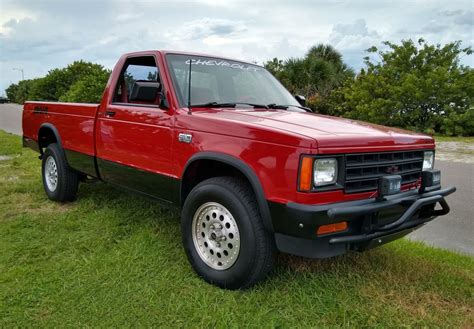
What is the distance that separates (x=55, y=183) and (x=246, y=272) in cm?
366

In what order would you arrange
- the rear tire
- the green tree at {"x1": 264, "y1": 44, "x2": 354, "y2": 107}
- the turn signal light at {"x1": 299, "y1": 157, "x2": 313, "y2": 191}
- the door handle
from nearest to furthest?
the turn signal light at {"x1": 299, "y1": 157, "x2": 313, "y2": 191}
the door handle
the rear tire
the green tree at {"x1": 264, "y1": 44, "x2": 354, "y2": 107}

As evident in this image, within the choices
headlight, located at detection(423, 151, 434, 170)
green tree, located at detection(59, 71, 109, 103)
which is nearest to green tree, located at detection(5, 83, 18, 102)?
green tree, located at detection(59, 71, 109, 103)

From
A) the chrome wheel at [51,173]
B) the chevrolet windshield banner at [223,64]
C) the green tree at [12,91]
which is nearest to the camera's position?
the chevrolet windshield banner at [223,64]

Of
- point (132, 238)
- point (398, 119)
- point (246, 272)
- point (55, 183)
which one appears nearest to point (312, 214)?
point (246, 272)

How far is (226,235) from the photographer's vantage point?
10.8ft

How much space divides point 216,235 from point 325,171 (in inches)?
40.8

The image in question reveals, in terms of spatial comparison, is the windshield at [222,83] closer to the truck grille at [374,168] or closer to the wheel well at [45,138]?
the truck grille at [374,168]

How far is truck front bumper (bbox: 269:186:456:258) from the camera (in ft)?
9.08

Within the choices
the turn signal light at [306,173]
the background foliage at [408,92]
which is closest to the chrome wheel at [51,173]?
the turn signal light at [306,173]

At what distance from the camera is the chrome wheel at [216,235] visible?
326 centimetres

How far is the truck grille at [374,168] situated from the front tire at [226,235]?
707 mm

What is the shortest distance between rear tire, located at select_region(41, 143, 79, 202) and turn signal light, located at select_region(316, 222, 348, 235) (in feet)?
12.6

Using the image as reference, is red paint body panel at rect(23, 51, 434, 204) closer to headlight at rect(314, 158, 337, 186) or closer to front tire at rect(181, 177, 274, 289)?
headlight at rect(314, 158, 337, 186)

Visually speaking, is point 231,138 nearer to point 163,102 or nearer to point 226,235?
point 226,235
